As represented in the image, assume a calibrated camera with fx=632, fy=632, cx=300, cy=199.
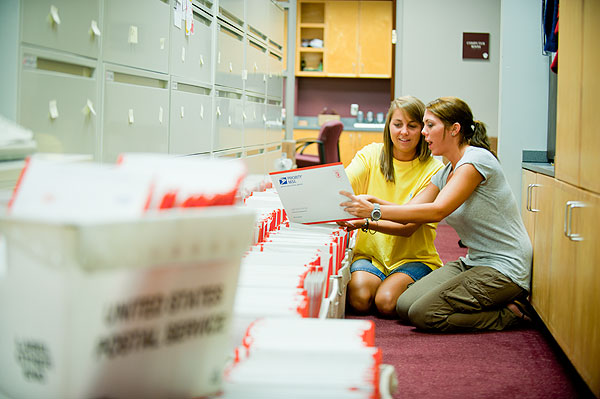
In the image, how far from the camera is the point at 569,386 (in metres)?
1.83

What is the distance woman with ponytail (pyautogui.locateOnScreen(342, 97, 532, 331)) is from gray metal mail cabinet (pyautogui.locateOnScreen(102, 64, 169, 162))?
0.78 metres

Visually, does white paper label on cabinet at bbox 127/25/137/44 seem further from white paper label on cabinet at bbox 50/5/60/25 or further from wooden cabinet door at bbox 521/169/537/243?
wooden cabinet door at bbox 521/169/537/243

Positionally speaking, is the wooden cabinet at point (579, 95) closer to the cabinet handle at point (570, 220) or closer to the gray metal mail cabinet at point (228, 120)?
the cabinet handle at point (570, 220)

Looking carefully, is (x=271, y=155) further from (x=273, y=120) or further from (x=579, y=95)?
(x=579, y=95)

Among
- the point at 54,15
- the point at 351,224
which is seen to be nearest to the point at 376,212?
the point at 351,224

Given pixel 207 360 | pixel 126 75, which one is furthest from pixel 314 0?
pixel 207 360

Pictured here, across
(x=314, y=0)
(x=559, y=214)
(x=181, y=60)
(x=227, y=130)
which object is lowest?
(x=559, y=214)

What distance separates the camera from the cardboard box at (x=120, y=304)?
0.65m

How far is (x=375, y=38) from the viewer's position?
808 centimetres

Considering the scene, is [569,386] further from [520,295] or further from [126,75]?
[126,75]

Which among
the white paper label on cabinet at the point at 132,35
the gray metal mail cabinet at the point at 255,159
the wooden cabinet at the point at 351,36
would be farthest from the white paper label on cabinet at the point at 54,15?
the wooden cabinet at the point at 351,36

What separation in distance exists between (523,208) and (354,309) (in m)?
0.93

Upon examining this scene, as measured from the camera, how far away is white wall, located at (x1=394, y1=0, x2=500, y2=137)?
16.3 feet

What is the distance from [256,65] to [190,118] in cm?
140
